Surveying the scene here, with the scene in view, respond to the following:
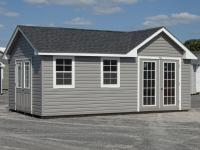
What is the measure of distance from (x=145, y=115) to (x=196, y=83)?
61.4ft

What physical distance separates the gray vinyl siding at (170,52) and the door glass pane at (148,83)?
55 cm

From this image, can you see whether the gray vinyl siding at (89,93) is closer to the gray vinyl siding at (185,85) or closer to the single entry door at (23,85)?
the single entry door at (23,85)

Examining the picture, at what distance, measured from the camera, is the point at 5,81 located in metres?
42.8

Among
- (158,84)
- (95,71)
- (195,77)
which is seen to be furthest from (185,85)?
(195,77)

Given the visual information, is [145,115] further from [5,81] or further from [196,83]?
[5,81]

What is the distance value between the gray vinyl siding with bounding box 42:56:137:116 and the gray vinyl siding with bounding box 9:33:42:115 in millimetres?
421

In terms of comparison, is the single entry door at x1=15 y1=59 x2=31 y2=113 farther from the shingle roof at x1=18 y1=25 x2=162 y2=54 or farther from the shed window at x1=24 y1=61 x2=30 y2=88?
the shingle roof at x1=18 y1=25 x2=162 y2=54

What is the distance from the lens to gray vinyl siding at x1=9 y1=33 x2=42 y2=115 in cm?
1877

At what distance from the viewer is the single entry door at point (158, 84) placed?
20719 mm

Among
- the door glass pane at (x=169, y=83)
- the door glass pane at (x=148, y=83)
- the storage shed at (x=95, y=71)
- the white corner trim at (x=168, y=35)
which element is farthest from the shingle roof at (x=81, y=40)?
the door glass pane at (x=169, y=83)

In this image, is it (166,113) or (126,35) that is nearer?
(166,113)

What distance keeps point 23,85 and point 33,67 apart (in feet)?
5.21

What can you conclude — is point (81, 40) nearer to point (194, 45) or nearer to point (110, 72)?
point (110, 72)

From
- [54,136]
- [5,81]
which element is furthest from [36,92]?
[5,81]
